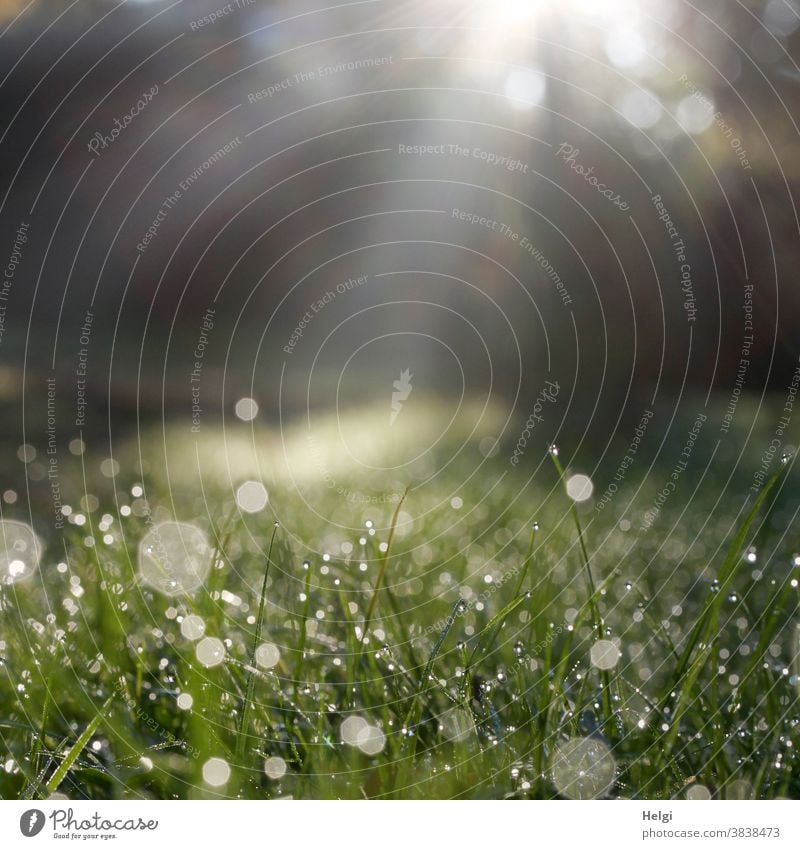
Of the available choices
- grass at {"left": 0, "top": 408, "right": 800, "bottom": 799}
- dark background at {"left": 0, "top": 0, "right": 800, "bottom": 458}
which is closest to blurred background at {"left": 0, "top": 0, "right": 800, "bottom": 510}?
dark background at {"left": 0, "top": 0, "right": 800, "bottom": 458}

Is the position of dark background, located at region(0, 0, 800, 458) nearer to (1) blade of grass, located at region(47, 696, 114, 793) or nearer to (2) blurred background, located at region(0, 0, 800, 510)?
(2) blurred background, located at region(0, 0, 800, 510)

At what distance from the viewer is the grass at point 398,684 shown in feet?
1.73

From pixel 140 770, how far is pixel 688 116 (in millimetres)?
806

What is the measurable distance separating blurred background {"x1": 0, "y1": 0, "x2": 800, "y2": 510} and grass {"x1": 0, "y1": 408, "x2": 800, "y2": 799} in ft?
0.67

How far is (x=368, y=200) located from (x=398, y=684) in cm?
49

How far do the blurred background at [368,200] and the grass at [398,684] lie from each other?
0.67ft

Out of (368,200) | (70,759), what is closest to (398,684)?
(70,759)

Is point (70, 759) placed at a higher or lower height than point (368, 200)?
lower

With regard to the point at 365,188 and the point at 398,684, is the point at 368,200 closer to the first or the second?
the point at 365,188

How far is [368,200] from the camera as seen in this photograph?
0.76m

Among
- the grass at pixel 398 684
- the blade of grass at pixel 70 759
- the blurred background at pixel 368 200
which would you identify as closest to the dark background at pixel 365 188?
the blurred background at pixel 368 200

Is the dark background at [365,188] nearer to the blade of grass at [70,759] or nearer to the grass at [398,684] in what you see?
the grass at [398,684]

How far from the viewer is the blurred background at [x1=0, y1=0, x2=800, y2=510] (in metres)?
0.68

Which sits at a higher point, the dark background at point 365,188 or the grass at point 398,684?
the dark background at point 365,188
